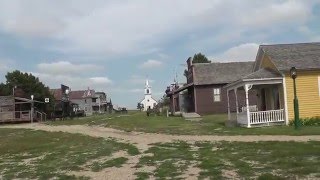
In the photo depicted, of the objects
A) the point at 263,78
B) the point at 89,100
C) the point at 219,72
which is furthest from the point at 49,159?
the point at 89,100

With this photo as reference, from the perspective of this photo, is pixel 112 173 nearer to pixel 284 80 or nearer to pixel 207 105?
pixel 284 80

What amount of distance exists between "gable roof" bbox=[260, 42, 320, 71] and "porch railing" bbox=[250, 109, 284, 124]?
2697 mm

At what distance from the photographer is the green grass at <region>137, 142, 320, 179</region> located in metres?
12.0

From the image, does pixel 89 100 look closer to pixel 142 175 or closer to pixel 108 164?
pixel 108 164

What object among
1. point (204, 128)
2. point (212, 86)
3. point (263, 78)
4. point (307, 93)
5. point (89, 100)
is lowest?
point (204, 128)

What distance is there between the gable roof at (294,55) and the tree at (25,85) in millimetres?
72996

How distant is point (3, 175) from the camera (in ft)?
47.6

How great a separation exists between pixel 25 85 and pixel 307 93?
3208 inches

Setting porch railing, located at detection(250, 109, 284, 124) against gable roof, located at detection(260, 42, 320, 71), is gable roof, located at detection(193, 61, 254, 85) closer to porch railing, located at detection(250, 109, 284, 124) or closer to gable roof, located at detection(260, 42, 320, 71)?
gable roof, located at detection(260, 42, 320, 71)

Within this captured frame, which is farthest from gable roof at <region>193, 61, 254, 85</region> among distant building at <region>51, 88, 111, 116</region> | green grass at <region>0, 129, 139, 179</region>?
distant building at <region>51, 88, 111, 116</region>

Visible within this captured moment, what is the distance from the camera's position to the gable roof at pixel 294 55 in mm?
31161

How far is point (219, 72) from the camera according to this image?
180ft

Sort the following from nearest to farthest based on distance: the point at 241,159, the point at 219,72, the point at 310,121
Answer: the point at 241,159, the point at 310,121, the point at 219,72

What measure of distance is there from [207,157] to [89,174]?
3.80 m
